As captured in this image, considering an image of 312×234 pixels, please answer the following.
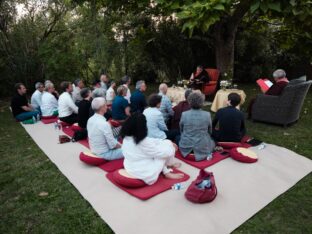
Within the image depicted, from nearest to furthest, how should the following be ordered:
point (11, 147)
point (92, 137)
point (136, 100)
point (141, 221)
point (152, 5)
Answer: point (141, 221)
point (92, 137)
point (11, 147)
point (136, 100)
point (152, 5)

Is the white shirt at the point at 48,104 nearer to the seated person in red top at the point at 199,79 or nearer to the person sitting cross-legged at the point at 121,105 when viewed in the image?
the person sitting cross-legged at the point at 121,105

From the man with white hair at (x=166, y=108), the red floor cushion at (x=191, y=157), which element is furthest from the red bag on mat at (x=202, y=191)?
the man with white hair at (x=166, y=108)

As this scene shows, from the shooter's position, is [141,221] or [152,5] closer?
[141,221]

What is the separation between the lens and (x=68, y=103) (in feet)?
21.1

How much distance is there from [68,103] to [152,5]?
16.2 feet

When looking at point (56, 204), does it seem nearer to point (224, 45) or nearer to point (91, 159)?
point (91, 159)

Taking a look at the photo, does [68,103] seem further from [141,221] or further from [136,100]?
[141,221]

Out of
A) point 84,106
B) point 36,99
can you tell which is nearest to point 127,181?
point 84,106

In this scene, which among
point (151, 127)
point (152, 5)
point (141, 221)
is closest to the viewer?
point (141, 221)

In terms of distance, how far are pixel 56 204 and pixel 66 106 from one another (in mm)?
3433

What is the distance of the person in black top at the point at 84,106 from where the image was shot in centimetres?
575

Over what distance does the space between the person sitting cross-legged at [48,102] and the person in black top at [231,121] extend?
464 cm

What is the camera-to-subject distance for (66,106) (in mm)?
6453

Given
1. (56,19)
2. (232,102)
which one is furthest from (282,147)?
(56,19)
